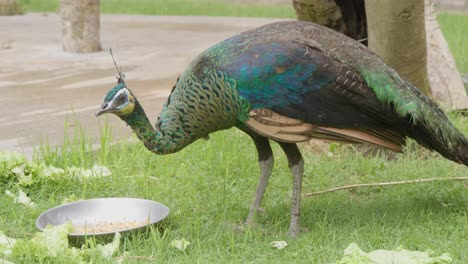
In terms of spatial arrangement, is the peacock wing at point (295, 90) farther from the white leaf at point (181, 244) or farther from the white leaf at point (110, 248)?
the white leaf at point (110, 248)

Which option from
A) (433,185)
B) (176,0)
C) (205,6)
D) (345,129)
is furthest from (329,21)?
(176,0)

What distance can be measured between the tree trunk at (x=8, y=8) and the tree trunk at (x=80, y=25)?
5.79 meters

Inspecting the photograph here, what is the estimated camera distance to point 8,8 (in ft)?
54.0

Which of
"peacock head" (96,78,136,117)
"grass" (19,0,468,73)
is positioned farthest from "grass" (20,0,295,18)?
"peacock head" (96,78,136,117)

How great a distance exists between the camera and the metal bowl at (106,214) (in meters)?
4.50

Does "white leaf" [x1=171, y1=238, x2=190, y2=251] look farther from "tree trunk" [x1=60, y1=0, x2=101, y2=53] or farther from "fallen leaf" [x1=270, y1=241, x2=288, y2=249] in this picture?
"tree trunk" [x1=60, y1=0, x2=101, y2=53]

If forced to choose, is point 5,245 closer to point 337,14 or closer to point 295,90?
point 295,90

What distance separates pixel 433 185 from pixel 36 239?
261cm

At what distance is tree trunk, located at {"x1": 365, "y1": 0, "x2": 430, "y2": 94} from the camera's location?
18.9ft

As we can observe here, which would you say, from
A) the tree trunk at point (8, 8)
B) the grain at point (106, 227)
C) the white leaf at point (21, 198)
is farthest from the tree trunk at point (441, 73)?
the tree trunk at point (8, 8)

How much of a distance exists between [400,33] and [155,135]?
7.49 feet

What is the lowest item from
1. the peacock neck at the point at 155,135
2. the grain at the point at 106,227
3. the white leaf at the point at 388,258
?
the grain at the point at 106,227

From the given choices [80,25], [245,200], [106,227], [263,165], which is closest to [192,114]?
[263,165]

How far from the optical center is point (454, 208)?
4.81 metres
